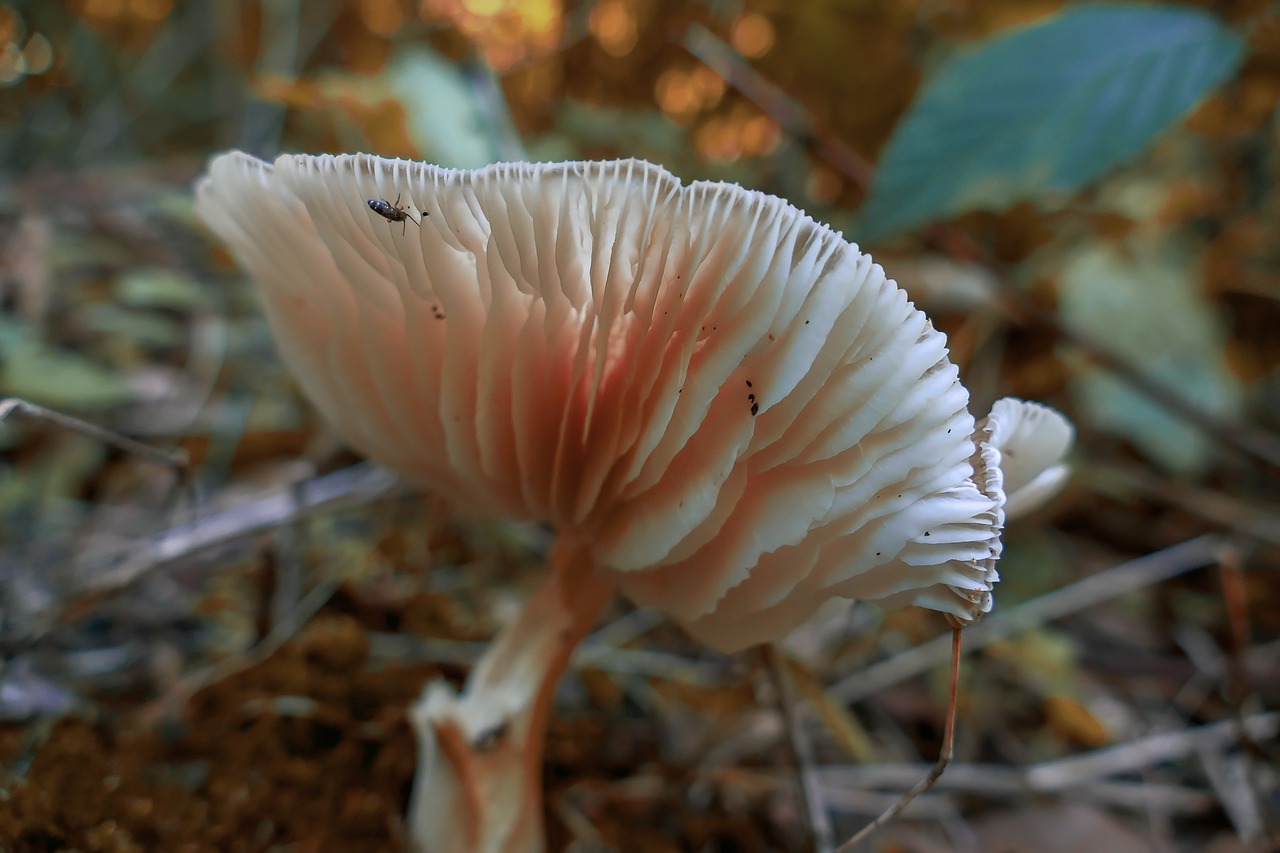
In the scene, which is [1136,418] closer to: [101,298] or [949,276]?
[949,276]

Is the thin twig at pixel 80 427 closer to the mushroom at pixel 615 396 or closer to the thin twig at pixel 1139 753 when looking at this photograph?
the mushroom at pixel 615 396

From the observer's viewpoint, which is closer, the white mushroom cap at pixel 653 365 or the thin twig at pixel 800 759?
the white mushroom cap at pixel 653 365

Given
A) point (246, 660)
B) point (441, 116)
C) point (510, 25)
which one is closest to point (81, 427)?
point (246, 660)

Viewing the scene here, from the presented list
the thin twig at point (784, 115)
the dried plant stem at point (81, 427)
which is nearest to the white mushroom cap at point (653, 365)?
the dried plant stem at point (81, 427)

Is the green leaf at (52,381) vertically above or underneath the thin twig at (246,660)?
above

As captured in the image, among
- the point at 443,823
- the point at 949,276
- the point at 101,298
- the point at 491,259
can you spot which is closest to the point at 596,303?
the point at 491,259

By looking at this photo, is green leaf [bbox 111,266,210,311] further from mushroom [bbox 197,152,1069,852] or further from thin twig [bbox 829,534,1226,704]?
thin twig [bbox 829,534,1226,704]
